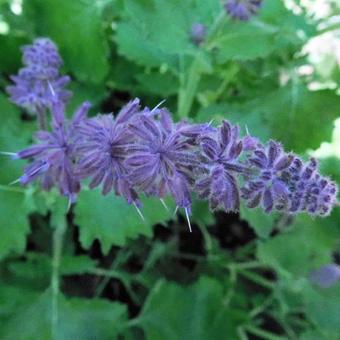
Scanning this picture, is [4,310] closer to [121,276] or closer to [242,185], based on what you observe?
[121,276]

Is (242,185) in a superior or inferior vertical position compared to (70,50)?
inferior

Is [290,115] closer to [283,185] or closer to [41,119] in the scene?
[41,119]

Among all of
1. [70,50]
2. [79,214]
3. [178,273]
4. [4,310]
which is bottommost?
[4,310]

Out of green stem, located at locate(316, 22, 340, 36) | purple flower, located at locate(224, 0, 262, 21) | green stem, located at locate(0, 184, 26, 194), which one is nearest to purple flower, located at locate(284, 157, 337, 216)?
purple flower, located at locate(224, 0, 262, 21)

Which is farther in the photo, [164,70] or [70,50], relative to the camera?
[164,70]

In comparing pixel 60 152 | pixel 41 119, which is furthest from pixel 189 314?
pixel 60 152

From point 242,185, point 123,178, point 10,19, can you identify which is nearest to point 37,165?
point 123,178

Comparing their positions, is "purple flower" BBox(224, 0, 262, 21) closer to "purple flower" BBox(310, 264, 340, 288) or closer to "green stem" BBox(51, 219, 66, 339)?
"green stem" BBox(51, 219, 66, 339)
